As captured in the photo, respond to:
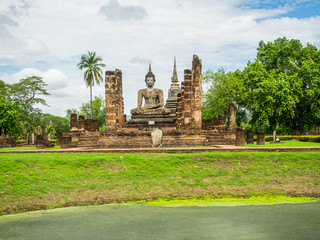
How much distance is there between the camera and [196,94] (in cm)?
1898

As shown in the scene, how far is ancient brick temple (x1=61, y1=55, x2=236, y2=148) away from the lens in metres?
17.8

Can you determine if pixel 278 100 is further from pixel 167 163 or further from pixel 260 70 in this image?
pixel 167 163

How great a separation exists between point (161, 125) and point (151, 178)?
33.9 ft

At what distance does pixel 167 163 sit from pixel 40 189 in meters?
4.37

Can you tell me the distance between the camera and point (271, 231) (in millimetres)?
6805

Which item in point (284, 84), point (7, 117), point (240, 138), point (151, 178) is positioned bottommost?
point (151, 178)

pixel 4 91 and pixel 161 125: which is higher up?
pixel 4 91

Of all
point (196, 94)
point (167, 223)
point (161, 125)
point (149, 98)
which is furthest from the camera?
point (149, 98)

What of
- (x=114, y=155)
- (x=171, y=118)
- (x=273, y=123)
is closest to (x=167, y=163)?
(x=114, y=155)

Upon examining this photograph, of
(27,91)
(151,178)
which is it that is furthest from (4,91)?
(151,178)

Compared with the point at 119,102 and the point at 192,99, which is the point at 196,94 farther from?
the point at 119,102

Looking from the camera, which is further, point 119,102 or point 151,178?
point 119,102

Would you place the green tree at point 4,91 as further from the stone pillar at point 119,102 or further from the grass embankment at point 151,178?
the grass embankment at point 151,178

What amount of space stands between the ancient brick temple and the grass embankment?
4.58 metres
